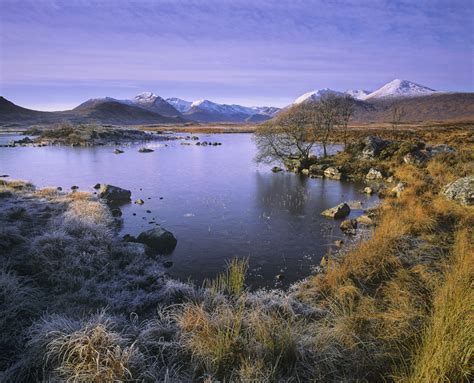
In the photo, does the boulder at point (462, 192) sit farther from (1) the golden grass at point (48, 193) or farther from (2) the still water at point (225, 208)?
(1) the golden grass at point (48, 193)

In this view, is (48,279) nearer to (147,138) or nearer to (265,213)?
(265,213)

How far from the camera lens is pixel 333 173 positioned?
29031mm

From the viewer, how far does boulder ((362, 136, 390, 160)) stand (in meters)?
32.8

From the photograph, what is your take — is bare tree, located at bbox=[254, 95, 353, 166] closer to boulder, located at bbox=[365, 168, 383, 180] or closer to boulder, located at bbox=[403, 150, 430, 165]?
boulder, located at bbox=[365, 168, 383, 180]

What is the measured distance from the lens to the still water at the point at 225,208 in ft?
38.4

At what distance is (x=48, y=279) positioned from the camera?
8969 mm

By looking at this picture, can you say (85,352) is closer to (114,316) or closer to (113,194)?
(114,316)

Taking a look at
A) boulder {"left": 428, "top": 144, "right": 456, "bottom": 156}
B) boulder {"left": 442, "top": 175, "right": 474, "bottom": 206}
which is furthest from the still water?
boulder {"left": 428, "top": 144, "right": 456, "bottom": 156}

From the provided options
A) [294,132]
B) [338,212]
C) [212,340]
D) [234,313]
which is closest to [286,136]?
[294,132]

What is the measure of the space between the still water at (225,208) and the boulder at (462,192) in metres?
4.31

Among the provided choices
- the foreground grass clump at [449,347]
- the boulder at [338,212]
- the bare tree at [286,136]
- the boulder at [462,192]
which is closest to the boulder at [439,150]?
the bare tree at [286,136]

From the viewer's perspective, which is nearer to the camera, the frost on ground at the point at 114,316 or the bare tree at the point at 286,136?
the frost on ground at the point at 114,316

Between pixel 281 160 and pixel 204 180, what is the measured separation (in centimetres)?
1061

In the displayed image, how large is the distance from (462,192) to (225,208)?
467 inches
